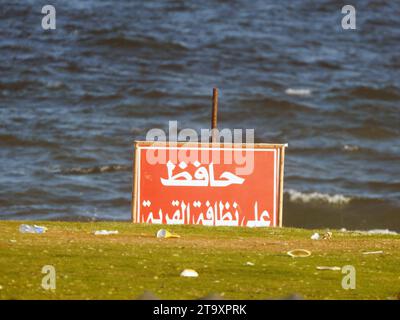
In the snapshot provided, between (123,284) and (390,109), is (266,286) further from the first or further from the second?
(390,109)

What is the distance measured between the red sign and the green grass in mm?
2198

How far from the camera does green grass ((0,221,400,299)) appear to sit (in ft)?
52.5

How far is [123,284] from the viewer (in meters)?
16.3

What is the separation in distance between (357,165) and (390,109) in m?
8.87

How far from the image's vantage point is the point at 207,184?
25281 millimetres

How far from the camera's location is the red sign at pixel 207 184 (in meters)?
24.9

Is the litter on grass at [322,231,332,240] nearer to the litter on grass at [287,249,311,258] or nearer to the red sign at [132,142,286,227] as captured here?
the red sign at [132,142,286,227]

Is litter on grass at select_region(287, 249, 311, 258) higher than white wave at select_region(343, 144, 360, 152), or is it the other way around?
white wave at select_region(343, 144, 360, 152)

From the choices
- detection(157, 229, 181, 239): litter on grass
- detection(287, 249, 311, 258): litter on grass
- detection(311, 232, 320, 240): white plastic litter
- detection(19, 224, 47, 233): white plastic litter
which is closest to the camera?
detection(287, 249, 311, 258): litter on grass

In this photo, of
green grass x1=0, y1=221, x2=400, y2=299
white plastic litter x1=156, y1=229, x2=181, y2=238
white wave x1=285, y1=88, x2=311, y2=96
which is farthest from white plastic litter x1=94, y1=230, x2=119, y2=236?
white wave x1=285, y1=88, x2=311, y2=96

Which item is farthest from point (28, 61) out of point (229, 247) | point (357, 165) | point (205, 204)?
point (229, 247)

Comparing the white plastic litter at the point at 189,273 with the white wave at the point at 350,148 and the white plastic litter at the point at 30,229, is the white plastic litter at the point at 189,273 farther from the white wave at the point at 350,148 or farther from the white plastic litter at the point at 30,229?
the white wave at the point at 350,148

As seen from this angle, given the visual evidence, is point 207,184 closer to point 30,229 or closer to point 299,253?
point 30,229

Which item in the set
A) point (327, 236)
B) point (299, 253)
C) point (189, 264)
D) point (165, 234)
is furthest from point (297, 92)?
point (189, 264)
